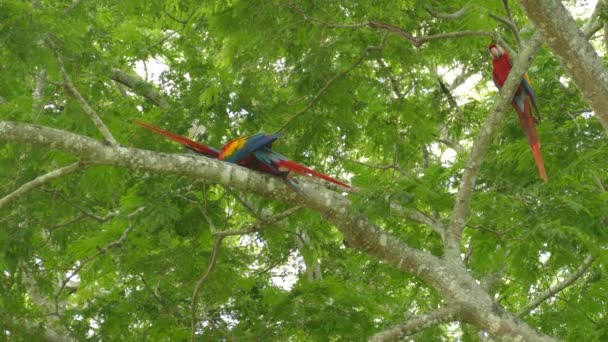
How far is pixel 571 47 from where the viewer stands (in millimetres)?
3041

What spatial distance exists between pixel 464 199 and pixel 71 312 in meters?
2.86

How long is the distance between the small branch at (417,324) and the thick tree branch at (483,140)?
31 centimetres

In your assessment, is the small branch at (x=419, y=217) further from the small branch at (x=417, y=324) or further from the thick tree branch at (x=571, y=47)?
the thick tree branch at (x=571, y=47)

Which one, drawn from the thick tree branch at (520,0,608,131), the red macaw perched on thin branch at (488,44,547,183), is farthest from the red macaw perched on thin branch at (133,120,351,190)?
the red macaw perched on thin branch at (488,44,547,183)

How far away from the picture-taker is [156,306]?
516 cm

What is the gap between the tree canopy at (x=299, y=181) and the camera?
3.76 meters

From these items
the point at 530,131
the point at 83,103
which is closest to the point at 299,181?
the point at 83,103

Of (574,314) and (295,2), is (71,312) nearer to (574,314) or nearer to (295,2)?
(295,2)

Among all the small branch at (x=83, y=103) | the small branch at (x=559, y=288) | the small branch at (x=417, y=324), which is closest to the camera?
the small branch at (x=83, y=103)

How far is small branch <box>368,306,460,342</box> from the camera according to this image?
341 centimetres

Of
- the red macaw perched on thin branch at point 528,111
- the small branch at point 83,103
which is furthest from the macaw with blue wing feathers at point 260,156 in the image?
the red macaw perched on thin branch at point 528,111

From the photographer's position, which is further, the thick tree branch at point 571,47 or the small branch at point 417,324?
the small branch at point 417,324

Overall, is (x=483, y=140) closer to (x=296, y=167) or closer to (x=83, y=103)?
(x=296, y=167)

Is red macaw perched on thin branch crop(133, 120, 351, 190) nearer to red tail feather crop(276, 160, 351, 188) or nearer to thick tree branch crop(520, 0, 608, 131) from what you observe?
red tail feather crop(276, 160, 351, 188)
